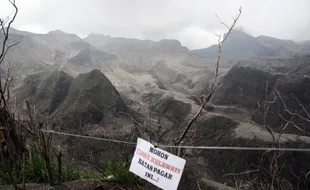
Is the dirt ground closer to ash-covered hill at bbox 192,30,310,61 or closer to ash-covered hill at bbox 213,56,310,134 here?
ash-covered hill at bbox 213,56,310,134

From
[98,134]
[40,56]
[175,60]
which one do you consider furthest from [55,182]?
[175,60]

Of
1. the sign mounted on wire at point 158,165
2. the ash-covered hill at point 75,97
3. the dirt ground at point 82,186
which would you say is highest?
the sign mounted on wire at point 158,165

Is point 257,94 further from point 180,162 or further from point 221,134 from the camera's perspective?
point 180,162

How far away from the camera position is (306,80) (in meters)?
21.6

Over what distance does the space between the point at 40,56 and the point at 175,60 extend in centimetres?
1878

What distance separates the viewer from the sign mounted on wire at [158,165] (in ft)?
8.98

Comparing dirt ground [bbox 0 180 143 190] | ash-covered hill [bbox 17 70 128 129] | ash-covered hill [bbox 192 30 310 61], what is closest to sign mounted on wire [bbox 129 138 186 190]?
dirt ground [bbox 0 180 143 190]

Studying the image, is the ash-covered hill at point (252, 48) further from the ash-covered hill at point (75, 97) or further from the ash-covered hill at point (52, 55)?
the ash-covered hill at point (75, 97)

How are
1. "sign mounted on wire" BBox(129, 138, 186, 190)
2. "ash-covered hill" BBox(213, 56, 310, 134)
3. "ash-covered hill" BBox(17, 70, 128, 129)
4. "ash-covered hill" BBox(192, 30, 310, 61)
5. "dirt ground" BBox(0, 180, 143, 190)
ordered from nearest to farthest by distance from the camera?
1. "sign mounted on wire" BBox(129, 138, 186, 190)
2. "dirt ground" BBox(0, 180, 143, 190)
3. "ash-covered hill" BBox(17, 70, 128, 129)
4. "ash-covered hill" BBox(213, 56, 310, 134)
5. "ash-covered hill" BBox(192, 30, 310, 61)

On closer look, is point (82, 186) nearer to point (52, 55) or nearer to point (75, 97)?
point (75, 97)

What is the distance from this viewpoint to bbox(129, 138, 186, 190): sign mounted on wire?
2.74m

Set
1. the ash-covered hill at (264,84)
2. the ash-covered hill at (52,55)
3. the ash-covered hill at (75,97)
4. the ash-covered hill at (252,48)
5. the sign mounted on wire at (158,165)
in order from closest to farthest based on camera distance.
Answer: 1. the sign mounted on wire at (158,165)
2. the ash-covered hill at (75,97)
3. the ash-covered hill at (264,84)
4. the ash-covered hill at (52,55)
5. the ash-covered hill at (252,48)

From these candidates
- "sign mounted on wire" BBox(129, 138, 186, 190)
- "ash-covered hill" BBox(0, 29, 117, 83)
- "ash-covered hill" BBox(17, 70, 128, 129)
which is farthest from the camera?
"ash-covered hill" BBox(0, 29, 117, 83)

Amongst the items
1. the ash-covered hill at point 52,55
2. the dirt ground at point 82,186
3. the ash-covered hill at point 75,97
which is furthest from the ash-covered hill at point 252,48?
the dirt ground at point 82,186
